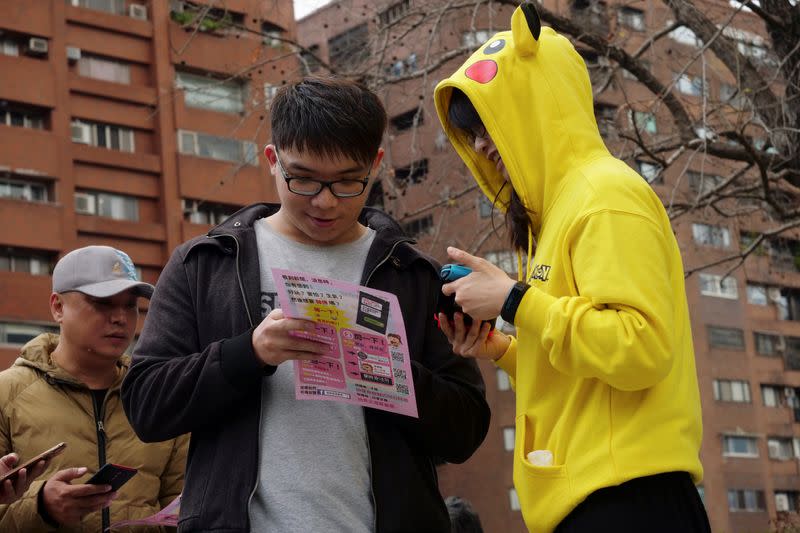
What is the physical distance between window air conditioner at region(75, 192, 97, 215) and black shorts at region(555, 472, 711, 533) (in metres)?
25.2

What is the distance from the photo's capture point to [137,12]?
93.1 ft

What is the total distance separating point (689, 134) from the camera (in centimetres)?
934

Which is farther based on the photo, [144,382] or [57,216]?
[57,216]

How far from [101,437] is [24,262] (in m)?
22.7

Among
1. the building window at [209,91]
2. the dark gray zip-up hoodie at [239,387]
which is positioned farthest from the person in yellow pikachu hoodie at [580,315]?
the building window at [209,91]

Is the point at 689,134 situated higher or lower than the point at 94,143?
lower

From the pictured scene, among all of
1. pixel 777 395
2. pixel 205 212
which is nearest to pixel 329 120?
pixel 205 212

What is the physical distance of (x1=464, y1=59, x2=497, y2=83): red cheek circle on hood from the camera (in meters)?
2.92

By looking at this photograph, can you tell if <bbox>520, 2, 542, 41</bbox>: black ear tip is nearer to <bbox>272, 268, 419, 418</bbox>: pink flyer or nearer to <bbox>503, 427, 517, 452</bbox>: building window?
<bbox>272, 268, 419, 418</bbox>: pink flyer

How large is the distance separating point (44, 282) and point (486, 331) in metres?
23.8

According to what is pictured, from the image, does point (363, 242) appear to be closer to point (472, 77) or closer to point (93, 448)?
point (472, 77)

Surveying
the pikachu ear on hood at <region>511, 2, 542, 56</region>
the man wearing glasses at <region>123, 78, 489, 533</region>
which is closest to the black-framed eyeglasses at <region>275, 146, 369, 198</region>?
the man wearing glasses at <region>123, 78, 489, 533</region>

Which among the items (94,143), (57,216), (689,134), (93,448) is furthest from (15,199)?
(93,448)

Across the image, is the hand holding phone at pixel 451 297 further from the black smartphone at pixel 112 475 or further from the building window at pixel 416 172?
the building window at pixel 416 172
